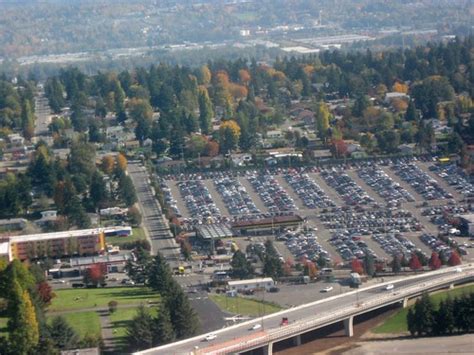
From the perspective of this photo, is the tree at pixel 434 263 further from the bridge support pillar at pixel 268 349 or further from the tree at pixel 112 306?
the tree at pixel 112 306

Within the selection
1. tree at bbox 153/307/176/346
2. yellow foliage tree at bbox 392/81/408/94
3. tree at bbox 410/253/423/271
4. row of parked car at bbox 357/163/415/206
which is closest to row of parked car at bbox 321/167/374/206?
row of parked car at bbox 357/163/415/206

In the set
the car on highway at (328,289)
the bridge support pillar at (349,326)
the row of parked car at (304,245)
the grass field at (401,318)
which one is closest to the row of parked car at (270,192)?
the row of parked car at (304,245)

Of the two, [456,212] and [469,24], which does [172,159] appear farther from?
[469,24]

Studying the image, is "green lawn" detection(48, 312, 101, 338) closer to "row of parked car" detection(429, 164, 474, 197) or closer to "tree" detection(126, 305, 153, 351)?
"tree" detection(126, 305, 153, 351)

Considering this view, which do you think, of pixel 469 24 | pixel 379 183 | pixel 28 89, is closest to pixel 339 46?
pixel 469 24

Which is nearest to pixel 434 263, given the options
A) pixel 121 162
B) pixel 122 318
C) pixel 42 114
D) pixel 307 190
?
pixel 122 318

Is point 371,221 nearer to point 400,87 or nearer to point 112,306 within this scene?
point 112,306

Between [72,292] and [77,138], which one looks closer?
[72,292]
